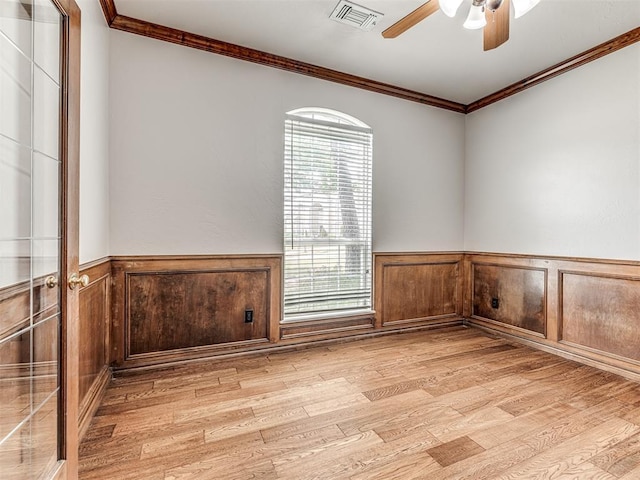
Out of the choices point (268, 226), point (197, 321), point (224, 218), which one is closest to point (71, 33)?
point (224, 218)

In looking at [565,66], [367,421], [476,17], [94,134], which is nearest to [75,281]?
[94,134]

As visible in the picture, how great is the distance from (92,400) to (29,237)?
1.25m

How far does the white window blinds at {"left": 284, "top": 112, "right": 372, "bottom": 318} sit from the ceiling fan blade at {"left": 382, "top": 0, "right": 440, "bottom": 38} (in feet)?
3.80

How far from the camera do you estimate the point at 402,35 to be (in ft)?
8.33

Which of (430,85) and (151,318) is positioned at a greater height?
(430,85)

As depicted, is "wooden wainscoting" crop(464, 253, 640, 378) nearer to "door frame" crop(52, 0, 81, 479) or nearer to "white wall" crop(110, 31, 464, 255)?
"white wall" crop(110, 31, 464, 255)

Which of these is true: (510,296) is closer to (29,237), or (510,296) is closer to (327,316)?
(327,316)

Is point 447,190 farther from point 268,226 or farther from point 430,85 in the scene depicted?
point 268,226

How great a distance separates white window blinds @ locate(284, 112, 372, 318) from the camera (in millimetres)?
3021

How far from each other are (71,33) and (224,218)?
1.60 m

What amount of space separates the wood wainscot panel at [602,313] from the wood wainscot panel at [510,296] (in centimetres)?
22

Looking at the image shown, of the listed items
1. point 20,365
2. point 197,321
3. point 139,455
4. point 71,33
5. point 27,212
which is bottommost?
point 139,455

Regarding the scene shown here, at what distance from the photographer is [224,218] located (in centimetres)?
274

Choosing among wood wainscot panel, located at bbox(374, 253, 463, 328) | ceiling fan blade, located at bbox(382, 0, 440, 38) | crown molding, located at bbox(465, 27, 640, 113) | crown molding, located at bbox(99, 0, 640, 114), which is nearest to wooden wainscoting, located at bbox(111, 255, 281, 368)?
wood wainscot panel, located at bbox(374, 253, 463, 328)
